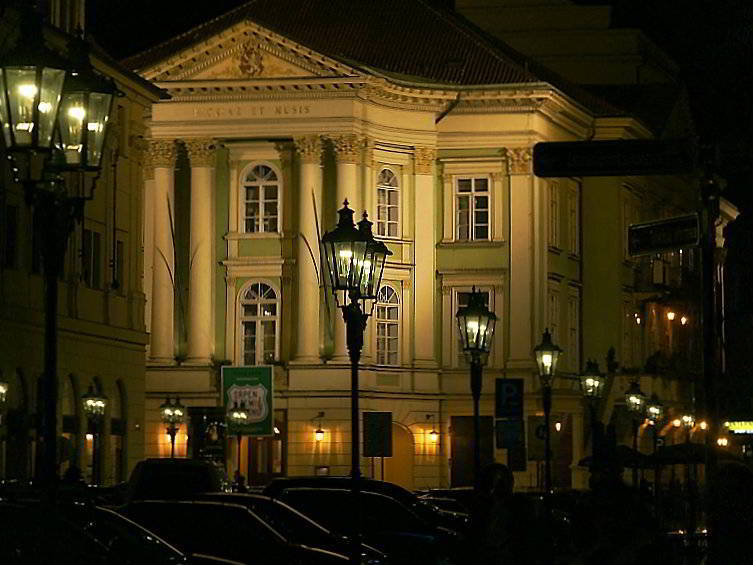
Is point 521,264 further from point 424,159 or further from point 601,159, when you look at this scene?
point 601,159

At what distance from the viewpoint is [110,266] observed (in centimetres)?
5616

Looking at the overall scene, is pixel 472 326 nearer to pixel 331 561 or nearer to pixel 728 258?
pixel 331 561

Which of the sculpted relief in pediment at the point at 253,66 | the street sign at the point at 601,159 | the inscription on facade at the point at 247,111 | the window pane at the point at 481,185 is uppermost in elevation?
the sculpted relief in pediment at the point at 253,66

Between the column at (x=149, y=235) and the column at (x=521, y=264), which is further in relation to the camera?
the column at (x=521, y=264)

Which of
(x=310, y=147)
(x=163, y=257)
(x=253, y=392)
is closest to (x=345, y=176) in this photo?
(x=310, y=147)

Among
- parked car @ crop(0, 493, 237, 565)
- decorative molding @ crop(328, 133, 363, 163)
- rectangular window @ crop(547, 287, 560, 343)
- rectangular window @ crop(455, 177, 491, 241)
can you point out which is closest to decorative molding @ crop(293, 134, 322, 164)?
decorative molding @ crop(328, 133, 363, 163)

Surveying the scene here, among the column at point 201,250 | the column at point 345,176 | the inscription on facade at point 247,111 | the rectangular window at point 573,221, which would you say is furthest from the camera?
the rectangular window at point 573,221

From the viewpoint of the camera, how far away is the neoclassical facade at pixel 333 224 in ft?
246

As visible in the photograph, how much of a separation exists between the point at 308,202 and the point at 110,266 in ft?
64.5

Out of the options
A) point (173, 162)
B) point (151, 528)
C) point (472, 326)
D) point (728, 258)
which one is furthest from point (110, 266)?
point (728, 258)

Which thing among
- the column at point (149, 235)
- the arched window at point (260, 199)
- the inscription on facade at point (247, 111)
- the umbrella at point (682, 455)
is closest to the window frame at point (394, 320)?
the arched window at point (260, 199)

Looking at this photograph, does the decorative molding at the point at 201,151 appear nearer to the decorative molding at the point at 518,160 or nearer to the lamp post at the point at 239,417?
the decorative molding at the point at 518,160

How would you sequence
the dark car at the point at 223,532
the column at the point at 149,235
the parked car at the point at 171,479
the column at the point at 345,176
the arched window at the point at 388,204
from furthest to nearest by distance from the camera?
the arched window at the point at 388,204 < the column at the point at 149,235 < the column at the point at 345,176 < the parked car at the point at 171,479 < the dark car at the point at 223,532

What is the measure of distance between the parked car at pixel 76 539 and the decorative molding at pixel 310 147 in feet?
167
